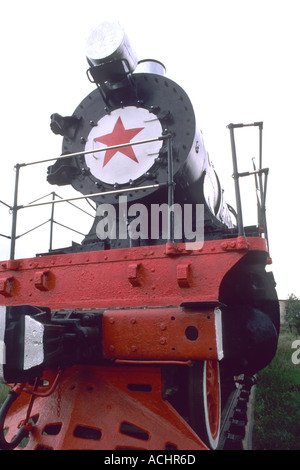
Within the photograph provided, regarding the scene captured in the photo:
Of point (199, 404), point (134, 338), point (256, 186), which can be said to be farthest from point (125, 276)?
point (256, 186)

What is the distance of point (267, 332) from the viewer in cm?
295

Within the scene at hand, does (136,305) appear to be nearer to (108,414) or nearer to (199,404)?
(108,414)

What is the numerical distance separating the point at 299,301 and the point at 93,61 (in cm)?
2808

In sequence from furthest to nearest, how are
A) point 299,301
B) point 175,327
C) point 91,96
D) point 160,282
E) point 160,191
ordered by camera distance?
point 299,301
point 91,96
point 160,191
point 160,282
point 175,327

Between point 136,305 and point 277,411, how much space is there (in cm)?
302

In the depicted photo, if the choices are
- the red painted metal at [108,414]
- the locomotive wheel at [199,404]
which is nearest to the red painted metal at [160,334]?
the red painted metal at [108,414]

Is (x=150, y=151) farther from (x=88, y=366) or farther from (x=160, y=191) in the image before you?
(x=88, y=366)

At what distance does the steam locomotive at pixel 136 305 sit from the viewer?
7.78 feet

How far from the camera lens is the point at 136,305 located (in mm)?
2674

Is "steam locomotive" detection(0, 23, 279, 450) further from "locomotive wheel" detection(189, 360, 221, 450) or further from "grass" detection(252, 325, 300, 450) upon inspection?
"grass" detection(252, 325, 300, 450)

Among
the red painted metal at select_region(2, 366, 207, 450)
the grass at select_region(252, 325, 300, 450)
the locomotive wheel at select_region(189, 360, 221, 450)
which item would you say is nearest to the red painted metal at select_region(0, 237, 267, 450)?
the red painted metal at select_region(2, 366, 207, 450)

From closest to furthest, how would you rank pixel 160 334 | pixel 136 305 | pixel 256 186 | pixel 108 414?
pixel 160 334, pixel 108 414, pixel 136 305, pixel 256 186

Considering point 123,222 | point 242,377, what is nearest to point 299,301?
point 242,377

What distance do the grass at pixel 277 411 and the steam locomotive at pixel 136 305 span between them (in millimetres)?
390
